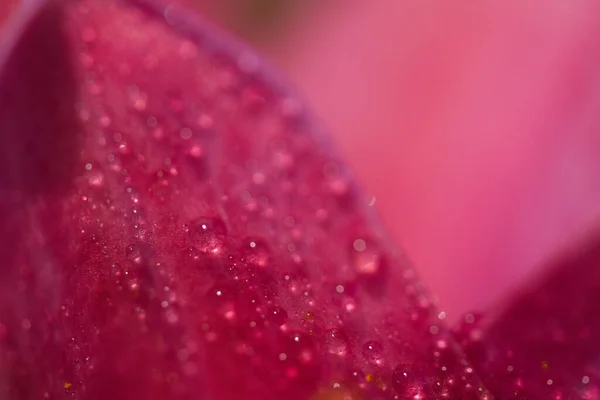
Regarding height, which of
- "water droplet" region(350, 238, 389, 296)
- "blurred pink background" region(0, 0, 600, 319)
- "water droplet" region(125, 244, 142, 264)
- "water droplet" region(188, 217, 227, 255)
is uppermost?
"blurred pink background" region(0, 0, 600, 319)

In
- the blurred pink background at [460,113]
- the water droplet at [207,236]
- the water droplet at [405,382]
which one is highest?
the blurred pink background at [460,113]

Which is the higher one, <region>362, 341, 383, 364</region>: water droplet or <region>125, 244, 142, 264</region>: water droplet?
<region>125, 244, 142, 264</region>: water droplet

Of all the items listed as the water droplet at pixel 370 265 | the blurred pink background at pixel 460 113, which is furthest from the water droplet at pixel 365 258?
the blurred pink background at pixel 460 113

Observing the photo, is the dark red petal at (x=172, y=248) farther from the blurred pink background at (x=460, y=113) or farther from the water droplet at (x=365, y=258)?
the blurred pink background at (x=460, y=113)

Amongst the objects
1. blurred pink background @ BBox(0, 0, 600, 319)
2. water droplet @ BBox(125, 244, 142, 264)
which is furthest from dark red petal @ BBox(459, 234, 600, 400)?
water droplet @ BBox(125, 244, 142, 264)

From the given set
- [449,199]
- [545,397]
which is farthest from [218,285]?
[449,199]

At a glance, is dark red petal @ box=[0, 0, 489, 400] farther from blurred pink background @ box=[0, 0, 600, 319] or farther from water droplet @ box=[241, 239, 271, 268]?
blurred pink background @ box=[0, 0, 600, 319]

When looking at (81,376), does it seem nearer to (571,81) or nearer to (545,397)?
(545,397)
